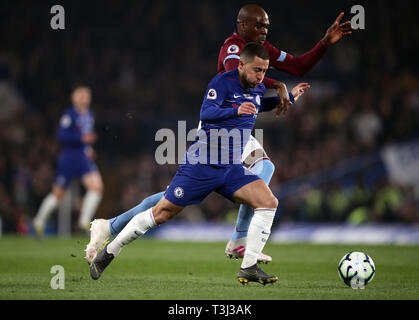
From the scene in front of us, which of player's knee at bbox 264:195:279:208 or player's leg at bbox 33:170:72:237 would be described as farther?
player's leg at bbox 33:170:72:237

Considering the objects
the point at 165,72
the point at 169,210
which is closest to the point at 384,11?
the point at 165,72

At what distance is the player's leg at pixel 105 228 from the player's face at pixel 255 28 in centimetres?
179

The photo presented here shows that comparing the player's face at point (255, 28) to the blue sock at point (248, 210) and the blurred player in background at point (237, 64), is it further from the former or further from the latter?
the blue sock at point (248, 210)

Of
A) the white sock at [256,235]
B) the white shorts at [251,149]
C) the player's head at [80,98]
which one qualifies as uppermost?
the player's head at [80,98]

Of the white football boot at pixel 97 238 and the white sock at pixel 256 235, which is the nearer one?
the white sock at pixel 256 235

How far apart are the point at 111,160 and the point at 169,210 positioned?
38.8 ft

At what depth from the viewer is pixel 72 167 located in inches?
543

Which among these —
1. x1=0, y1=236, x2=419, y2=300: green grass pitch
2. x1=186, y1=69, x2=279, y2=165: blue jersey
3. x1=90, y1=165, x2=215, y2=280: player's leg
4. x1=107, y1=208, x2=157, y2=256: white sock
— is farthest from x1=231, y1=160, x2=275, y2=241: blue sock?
x1=107, y1=208, x2=157, y2=256: white sock

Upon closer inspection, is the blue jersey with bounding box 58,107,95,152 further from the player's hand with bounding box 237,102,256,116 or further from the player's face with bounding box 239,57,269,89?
the player's hand with bounding box 237,102,256,116

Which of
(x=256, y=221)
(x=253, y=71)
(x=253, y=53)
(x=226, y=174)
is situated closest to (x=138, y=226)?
(x=226, y=174)

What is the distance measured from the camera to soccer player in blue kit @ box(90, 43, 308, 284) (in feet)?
20.7

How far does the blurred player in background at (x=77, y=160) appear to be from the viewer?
1347cm

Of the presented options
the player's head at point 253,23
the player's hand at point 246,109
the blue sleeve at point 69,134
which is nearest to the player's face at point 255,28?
the player's head at point 253,23

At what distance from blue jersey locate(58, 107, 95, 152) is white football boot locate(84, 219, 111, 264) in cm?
660
